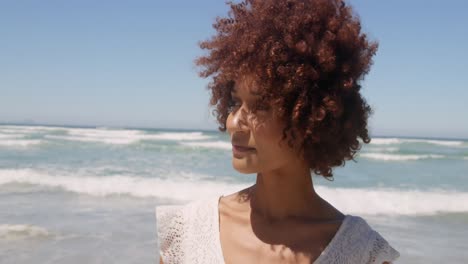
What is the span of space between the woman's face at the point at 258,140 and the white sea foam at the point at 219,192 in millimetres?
7231

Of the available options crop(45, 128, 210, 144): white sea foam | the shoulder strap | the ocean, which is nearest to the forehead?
the shoulder strap

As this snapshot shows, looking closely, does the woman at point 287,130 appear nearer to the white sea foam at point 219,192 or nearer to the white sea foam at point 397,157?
the white sea foam at point 219,192

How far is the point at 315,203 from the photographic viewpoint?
1575 millimetres

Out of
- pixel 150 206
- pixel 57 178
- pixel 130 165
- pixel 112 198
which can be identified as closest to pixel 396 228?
pixel 150 206

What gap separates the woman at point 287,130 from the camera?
4.57ft

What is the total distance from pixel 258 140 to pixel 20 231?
18.1ft

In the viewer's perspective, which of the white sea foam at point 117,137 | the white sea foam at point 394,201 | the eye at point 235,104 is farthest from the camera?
the white sea foam at point 117,137

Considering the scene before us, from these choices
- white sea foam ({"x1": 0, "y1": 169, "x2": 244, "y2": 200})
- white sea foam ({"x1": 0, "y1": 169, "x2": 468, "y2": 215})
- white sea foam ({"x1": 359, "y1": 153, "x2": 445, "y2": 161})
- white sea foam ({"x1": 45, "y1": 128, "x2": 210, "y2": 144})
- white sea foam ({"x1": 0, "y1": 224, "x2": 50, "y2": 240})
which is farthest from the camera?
white sea foam ({"x1": 45, "y1": 128, "x2": 210, "y2": 144})

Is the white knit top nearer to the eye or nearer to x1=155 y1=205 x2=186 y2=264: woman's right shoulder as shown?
x1=155 y1=205 x2=186 y2=264: woman's right shoulder

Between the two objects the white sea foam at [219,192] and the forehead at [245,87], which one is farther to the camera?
the white sea foam at [219,192]

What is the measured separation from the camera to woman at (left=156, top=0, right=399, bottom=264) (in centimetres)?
139

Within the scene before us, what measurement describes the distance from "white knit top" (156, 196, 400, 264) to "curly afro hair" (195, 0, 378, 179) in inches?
9.8

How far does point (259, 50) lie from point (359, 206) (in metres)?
7.87

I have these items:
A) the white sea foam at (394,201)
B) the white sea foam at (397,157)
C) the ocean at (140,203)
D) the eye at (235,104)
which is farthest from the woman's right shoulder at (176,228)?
the white sea foam at (397,157)
